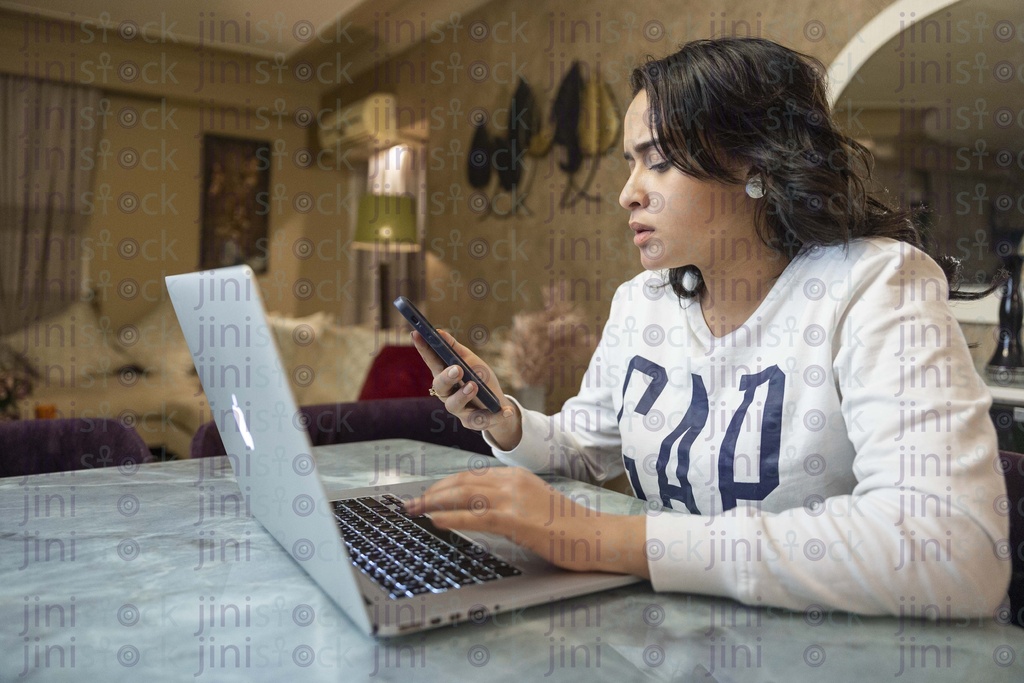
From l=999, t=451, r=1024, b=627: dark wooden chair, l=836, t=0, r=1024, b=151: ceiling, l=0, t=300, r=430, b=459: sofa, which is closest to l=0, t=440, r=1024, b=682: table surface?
l=999, t=451, r=1024, b=627: dark wooden chair

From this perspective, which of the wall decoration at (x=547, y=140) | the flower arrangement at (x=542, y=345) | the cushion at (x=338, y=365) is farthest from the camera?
the cushion at (x=338, y=365)

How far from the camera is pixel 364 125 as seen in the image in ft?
16.3

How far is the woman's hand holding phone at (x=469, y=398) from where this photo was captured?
980 millimetres

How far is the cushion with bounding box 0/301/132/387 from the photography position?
489 centimetres

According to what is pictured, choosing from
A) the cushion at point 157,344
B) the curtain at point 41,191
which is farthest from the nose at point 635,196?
the curtain at point 41,191

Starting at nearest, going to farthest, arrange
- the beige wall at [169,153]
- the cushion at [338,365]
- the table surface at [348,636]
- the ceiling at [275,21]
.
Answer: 1. the table surface at [348,636]
2. the cushion at [338,365]
3. the ceiling at [275,21]
4. the beige wall at [169,153]

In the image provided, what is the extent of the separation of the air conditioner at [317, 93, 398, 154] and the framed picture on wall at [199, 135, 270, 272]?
2.04 ft

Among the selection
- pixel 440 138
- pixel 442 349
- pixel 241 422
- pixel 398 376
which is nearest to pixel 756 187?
pixel 442 349

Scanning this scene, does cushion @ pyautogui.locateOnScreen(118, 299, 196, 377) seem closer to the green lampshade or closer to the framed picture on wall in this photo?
the framed picture on wall

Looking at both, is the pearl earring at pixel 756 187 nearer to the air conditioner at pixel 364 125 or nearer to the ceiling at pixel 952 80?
the ceiling at pixel 952 80

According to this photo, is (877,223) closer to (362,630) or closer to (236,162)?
(362,630)

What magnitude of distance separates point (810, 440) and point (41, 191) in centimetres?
557

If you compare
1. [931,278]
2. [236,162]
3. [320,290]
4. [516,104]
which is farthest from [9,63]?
[931,278]

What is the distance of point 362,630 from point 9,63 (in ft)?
18.8
